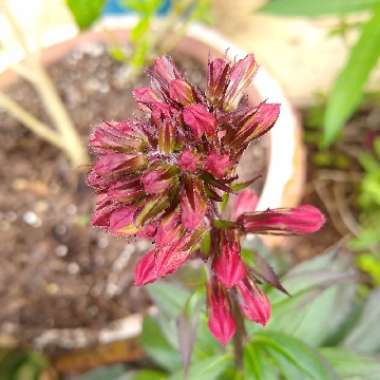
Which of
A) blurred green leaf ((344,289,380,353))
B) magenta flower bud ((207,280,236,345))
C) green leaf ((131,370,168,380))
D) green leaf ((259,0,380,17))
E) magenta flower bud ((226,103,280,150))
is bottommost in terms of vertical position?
blurred green leaf ((344,289,380,353))

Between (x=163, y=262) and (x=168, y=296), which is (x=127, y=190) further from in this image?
(x=168, y=296)

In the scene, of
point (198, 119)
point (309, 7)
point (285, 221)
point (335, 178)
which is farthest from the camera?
point (335, 178)

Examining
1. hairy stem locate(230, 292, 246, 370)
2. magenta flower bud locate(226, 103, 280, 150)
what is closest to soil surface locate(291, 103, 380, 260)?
hairy stem locate(230, 292, 246, 370)

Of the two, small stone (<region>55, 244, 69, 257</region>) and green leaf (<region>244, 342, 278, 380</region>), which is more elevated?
small stone (<region>55, 244, 69, 257</region>)

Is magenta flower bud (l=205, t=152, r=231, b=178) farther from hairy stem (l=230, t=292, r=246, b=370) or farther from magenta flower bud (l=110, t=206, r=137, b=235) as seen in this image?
hairy stem (l=230, t=292, r=246, b=370)

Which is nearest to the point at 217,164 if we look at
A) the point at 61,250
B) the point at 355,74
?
the point at 355,74

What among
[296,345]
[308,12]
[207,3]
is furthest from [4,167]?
[296,345]
